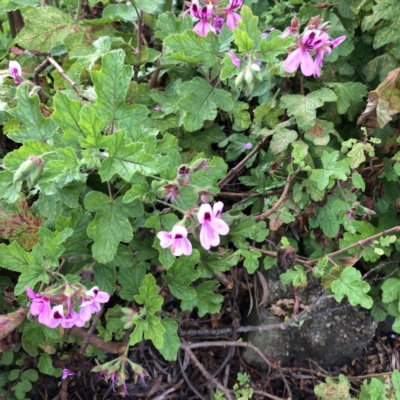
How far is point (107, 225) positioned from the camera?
1237 millimetres

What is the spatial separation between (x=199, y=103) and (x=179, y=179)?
1.48 ft

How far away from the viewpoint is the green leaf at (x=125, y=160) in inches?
43.1

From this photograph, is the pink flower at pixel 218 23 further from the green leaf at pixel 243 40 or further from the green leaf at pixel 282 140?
the green leaf at pixel 282 140

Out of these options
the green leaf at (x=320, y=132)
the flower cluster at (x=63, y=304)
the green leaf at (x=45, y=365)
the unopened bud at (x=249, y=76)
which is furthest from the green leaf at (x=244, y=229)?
the green leaf at (x=45, y=365)

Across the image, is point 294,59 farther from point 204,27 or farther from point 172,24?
point 172,24

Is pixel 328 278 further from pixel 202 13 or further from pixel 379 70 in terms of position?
pixel 202 13

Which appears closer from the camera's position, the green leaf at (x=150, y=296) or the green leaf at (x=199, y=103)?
the green leaf at (x=150, y=296)

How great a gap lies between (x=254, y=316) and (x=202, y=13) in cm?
141

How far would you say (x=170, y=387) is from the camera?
198cm

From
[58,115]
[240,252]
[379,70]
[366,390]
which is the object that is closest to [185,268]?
[240,252]

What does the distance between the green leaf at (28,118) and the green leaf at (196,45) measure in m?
0.46

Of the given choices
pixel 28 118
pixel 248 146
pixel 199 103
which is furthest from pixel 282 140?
pixel 28 118

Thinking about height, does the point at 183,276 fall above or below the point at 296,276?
above

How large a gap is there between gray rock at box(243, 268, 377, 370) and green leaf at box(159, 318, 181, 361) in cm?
74
